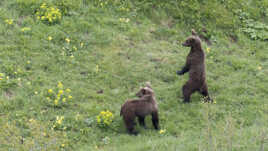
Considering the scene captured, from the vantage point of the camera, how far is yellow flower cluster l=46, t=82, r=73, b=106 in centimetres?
932

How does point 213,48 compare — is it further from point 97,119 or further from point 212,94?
point 97,119

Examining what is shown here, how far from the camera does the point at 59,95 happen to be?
9375mm

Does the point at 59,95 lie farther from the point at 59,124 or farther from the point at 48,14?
the point at 48,14

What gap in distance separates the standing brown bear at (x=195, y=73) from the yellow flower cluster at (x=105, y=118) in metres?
2.24

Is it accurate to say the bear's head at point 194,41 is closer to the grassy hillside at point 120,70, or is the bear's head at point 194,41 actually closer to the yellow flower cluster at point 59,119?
the grassy hillside at point 120,70

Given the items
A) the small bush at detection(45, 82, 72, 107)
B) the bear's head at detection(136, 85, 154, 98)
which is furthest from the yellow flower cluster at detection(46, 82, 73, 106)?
the bear's head at detection(136, 85, 154, 98)

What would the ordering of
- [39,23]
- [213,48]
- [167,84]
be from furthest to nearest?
[213,48] < [39,23] < [167,84]

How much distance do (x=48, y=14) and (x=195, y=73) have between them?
4851mm

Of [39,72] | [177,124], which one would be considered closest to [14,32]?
[39,72]

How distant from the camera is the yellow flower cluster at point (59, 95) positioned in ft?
30.6

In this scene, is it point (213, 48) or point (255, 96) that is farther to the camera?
point (213, 48)

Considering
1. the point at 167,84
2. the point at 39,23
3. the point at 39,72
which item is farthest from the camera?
the point at 39,23

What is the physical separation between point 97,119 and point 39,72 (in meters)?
2.38

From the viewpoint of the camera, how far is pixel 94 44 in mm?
11586
